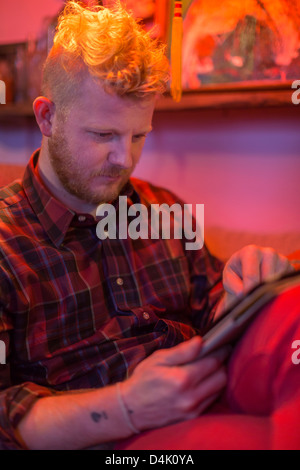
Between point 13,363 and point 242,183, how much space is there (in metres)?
0.98

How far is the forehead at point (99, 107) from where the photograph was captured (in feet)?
3.22

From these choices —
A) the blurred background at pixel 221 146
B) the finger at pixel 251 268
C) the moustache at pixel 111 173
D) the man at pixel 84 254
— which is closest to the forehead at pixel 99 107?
the man at pixel 84 254

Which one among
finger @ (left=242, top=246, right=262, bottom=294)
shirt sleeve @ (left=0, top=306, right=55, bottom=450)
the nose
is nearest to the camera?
shirt sleeve @ (left=0, top=306, right=55, bottom=450)

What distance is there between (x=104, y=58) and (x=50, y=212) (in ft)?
→ 1.16

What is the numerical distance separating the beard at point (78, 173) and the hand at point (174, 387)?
457 mm

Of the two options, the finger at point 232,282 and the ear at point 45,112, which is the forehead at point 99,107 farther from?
the finger at point 232,282

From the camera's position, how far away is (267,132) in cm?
152

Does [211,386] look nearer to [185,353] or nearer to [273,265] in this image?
[185,353]

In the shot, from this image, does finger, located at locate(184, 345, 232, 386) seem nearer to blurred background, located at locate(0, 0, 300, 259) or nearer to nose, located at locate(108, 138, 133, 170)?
nose, located at locate(108, 138, 133, 170)

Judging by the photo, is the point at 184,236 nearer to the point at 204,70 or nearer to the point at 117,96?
the point at 117,96

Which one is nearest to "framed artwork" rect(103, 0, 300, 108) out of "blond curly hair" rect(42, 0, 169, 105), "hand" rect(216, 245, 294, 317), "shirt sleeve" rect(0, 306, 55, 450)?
"blond curly hair" rect(42, 0, 169, 105)

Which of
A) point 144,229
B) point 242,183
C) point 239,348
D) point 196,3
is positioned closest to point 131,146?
point 144,229

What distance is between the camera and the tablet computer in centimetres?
67

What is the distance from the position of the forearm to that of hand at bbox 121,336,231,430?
0.10ft
